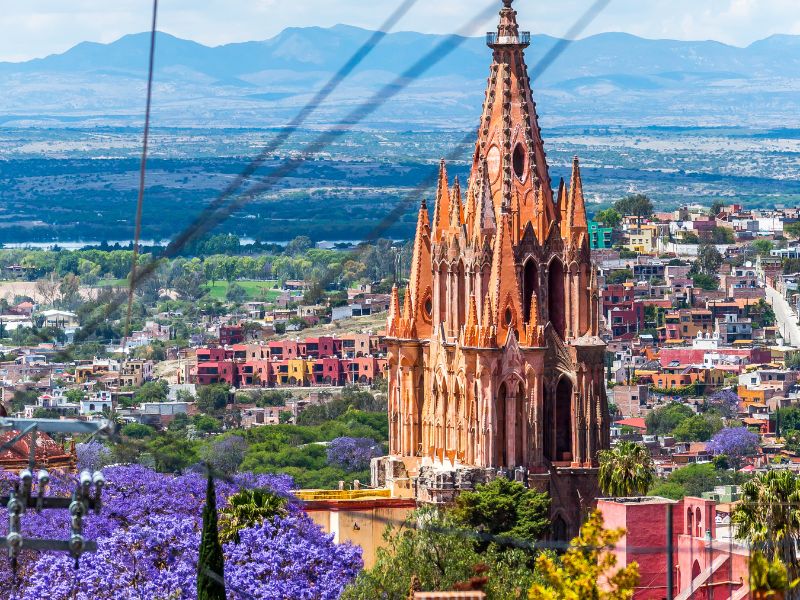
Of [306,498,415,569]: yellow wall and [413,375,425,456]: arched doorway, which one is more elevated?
[413,375,425,456]: arched doorway

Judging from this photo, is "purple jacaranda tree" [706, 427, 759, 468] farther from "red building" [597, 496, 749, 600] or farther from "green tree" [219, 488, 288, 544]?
"red building" [597, 496, 749, 600]

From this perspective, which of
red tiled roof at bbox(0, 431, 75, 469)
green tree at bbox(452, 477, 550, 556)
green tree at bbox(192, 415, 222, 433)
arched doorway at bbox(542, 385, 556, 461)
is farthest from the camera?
green tree at bbox(192, 415, 222, 433)

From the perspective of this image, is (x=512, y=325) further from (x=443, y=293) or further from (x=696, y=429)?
(x=696, y=429)

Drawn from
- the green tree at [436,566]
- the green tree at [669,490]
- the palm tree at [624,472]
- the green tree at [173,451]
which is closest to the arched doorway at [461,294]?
the palm tree at [624,472]

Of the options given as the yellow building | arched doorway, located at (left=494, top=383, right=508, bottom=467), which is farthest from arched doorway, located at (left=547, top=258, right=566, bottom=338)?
the yellow building

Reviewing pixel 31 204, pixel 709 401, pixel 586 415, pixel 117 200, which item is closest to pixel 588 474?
pixel 586 415

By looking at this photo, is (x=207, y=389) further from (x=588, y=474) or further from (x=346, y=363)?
(x=588, y=474)
